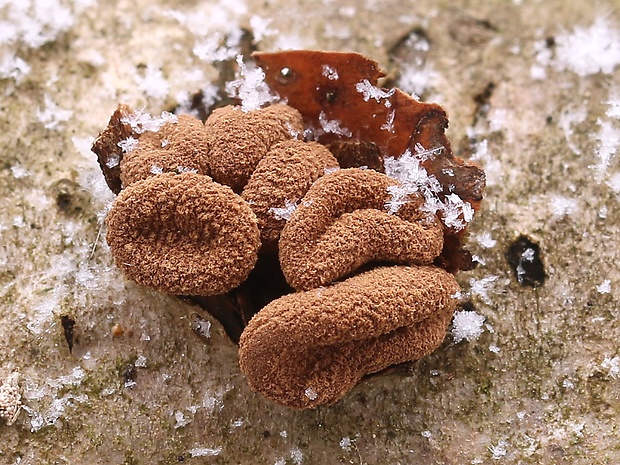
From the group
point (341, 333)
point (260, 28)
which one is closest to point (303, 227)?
point (341, 333)

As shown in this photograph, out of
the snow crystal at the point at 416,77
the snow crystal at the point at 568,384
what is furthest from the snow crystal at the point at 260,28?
the snow crystal at the point at 568,384

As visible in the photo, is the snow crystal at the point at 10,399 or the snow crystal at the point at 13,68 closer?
the snow crystal at the point at 10,399

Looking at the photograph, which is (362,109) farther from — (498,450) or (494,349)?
(498,450)

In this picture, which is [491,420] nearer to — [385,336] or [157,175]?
[385,336]

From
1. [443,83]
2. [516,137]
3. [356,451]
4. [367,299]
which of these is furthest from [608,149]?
[356,451]

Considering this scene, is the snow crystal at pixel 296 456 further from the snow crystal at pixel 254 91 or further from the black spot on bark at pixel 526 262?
the snow crystal at pixel 254 91

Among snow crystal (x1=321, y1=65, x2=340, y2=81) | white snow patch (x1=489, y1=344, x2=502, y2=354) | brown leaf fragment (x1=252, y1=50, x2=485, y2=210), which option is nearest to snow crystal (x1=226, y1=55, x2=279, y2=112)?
brown leaf fragment (x1=252, y1=50, x2=485, y2=210)

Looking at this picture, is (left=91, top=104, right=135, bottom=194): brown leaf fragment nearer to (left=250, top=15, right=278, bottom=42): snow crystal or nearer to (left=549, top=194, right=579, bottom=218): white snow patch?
(left=250, top=15, right=278, bottom=42): snow crystal
